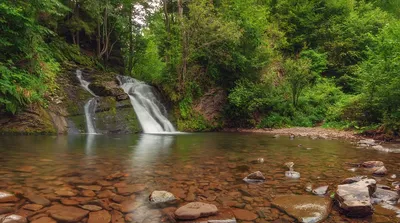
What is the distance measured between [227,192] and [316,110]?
48.4ft

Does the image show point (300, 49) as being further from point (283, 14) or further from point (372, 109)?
point (372, 109)

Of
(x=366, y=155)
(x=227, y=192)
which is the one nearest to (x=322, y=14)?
(x=366, y=155)

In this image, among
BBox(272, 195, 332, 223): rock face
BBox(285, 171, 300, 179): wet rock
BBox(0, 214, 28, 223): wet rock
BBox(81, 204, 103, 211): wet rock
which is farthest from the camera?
BBox(285, 171, 300, 179): wet rock

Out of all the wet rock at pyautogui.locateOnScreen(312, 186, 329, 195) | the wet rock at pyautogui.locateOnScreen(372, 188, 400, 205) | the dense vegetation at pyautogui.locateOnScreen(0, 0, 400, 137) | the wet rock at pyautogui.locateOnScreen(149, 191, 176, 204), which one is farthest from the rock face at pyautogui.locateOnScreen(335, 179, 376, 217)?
the dense vegetation at pyautogui.locateOnScreen(0, 0, 400, 137)

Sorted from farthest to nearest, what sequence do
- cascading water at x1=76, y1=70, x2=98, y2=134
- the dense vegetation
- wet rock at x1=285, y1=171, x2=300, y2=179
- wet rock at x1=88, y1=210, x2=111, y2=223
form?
cascading water at x1=76, y1=70, x2=98, y2=134 < the dense vegetation < wet rock at x1=285, y1=171, x2=300, y2=179 < wet rock at x1=88, y1=210, x2=111, y2=223

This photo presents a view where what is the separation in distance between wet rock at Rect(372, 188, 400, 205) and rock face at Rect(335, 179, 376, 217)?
0.26 ft

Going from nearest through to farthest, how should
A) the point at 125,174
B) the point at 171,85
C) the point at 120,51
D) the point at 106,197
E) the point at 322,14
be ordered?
the point at 106,197, the point at 125,174, the point at 171,85, the point at 322,14, the point at 120,51

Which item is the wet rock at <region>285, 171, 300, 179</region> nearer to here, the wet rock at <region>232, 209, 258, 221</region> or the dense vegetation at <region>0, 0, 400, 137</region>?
the wet rock at <region>232, 209, 258, 221</region>

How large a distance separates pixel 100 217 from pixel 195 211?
957mm

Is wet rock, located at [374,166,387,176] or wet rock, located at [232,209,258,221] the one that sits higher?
wet rock, located at [374,166,387,176]

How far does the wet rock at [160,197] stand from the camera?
328cm

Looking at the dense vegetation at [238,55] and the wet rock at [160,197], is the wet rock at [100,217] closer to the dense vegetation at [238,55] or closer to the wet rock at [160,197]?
the wet rock at [160,197]

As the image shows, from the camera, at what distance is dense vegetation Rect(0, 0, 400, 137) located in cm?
1077

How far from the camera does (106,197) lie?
336 centimetres
